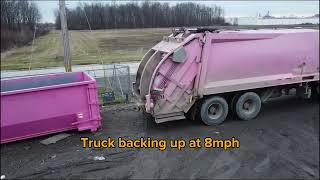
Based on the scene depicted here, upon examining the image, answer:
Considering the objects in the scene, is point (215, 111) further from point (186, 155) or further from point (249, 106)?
point (186, 155)

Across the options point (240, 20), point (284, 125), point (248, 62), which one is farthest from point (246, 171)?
point (240, 20)

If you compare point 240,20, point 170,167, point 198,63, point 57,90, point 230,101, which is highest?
point 240,20

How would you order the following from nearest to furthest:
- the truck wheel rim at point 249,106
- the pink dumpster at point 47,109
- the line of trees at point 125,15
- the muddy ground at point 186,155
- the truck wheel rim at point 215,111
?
the muddy ground at point 186,155 < the pink dumpster at point 47,109 < the truck wheel rim at point 215,111 < the truck wheel rim at point 249,106 < the line of trees at point 125,15

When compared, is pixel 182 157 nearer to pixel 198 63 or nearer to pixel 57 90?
pixel 198 63

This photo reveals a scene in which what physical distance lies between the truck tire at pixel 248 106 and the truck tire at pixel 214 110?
0.36 m

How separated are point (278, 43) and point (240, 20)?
3.81 metres

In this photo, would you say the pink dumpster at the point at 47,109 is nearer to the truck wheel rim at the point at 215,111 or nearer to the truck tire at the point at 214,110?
the truck tire at the point at 214,110

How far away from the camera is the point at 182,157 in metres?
6.60

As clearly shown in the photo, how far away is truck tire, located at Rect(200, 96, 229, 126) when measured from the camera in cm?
826

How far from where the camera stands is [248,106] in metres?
8.85

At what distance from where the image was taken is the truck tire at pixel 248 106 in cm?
859

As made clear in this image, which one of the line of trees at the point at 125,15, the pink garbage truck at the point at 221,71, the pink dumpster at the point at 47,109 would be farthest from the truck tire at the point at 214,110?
the line of trees at the point at 125,15

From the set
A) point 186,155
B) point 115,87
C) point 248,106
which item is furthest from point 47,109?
point 115,87

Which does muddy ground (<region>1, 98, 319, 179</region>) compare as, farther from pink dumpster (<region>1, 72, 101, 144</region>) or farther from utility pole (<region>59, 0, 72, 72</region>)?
utility pole (<region>59, 0, 72, 72</region>)
